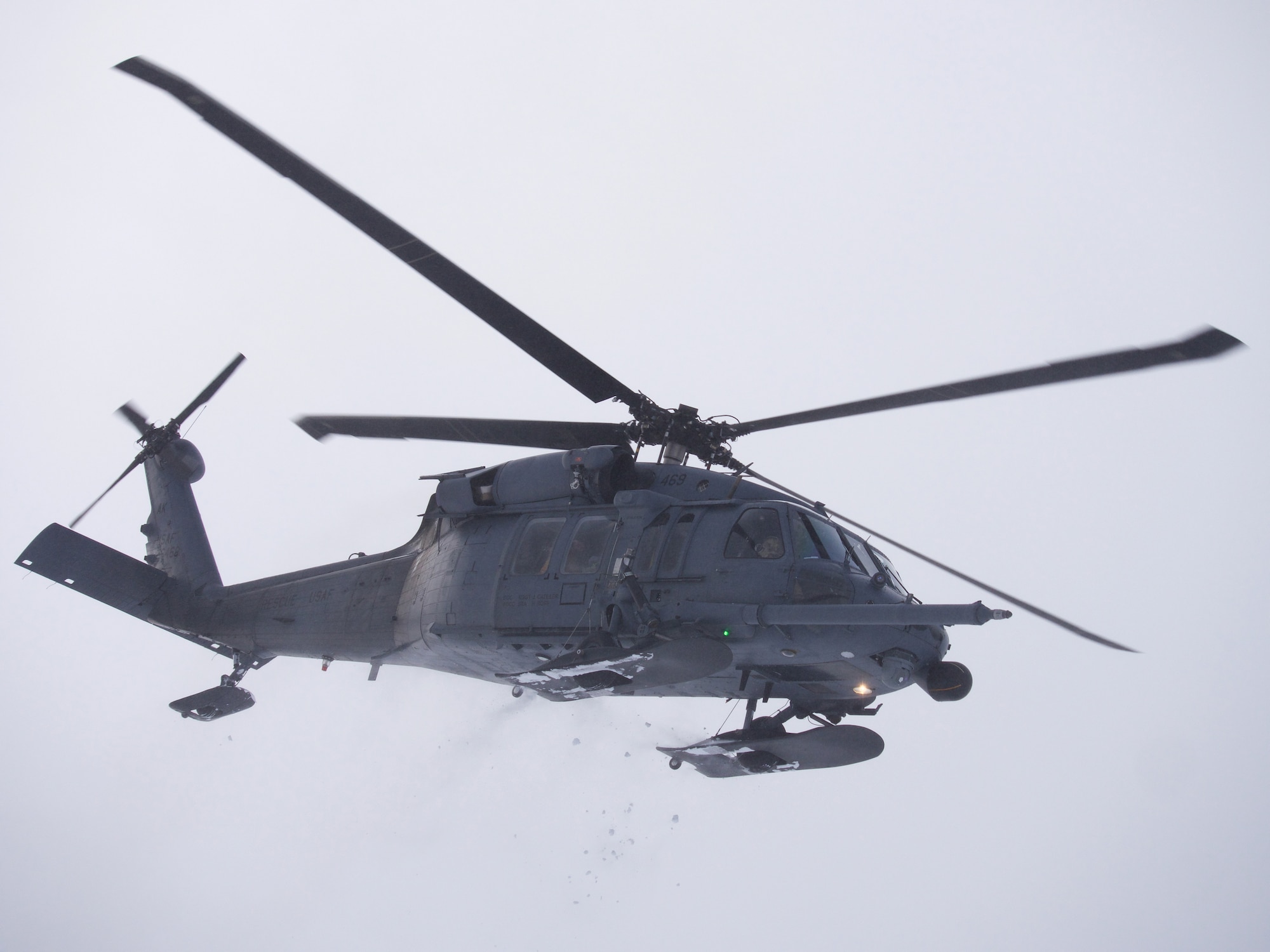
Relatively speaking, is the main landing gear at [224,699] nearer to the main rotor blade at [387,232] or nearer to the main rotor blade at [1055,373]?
the main rotor blade at [387,232]

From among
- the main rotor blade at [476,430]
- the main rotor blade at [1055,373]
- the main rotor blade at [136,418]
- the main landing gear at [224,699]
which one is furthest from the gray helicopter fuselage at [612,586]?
the main rotor blade at [136,418]

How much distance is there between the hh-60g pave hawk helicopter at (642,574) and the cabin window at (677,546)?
0.04ft

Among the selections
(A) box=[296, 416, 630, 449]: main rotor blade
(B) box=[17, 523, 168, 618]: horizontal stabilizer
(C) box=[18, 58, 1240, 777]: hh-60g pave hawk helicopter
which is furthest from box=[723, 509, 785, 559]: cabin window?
(B) box=[17, 523, 168, 618]: horizontal stabilizer

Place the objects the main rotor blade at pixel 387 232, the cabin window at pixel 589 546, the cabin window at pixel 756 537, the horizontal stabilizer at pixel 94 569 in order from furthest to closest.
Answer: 1. the horizontal stabilizer at pixel 94 569
2. the cabin window at pixel 589 546
3. the cabin window at pixel 756 537
4. the main rotor blade at pixel 387 232

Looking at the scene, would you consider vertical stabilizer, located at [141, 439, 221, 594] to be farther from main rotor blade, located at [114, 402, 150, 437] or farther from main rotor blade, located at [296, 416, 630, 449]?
main rotor blade, located at [296, 416, 630, 449]

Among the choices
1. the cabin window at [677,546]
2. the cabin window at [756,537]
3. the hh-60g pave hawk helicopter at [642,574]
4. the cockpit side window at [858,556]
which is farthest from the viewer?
the cabin window at [677,546]

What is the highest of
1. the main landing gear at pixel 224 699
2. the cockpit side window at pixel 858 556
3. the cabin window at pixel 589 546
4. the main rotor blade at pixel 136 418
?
the main rotor blade at pixel 136 418

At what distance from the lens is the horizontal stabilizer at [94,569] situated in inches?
464

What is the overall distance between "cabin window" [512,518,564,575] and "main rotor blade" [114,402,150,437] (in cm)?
710

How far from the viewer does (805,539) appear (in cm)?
807

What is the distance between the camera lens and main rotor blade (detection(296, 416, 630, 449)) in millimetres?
9219

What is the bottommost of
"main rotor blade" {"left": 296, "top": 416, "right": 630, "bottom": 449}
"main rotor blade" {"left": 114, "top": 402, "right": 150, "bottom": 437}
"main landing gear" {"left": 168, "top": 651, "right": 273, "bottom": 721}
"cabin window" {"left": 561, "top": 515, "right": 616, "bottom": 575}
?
"main landing gear" {"left": 168, "top": 651, "right": 273, "bottom": 721}

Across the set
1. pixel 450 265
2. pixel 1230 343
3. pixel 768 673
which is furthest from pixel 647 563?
pixel 1230 343

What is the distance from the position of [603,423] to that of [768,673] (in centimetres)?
267
